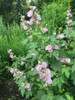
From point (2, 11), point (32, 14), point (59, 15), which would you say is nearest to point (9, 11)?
point (2, 11)

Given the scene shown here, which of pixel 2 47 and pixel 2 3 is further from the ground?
pixel 2 3

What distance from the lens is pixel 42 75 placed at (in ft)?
3.86

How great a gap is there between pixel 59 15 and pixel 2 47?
240cm

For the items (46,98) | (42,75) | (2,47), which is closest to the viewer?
(42,75)

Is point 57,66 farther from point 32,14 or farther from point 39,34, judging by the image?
point 32,14

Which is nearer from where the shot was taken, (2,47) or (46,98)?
(46,98)

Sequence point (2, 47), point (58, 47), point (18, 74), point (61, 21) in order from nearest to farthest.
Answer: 1. point (58, 47)
2. point (18, 74)
3. point (2, 47)
4. point (61, 21)

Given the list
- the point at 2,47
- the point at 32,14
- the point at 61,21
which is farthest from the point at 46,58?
the point at 61,21

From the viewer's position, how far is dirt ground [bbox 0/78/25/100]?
2.28m

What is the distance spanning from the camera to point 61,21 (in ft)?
13.9

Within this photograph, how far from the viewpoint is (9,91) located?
2410 millimetres

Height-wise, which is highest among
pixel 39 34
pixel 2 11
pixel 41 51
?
pixel 2 11

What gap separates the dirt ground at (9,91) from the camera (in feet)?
7.49

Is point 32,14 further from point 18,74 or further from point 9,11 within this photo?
point 9,11
